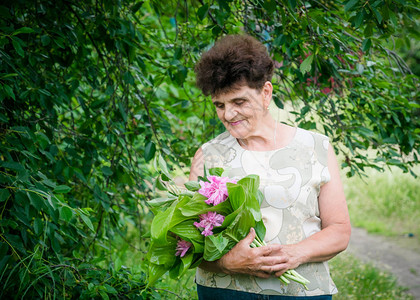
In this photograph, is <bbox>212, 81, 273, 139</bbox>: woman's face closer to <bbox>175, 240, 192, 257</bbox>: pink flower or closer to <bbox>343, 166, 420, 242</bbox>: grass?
<bbox>175, 240, 192, 257</bbox>: pink flower

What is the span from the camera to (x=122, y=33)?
2504mm

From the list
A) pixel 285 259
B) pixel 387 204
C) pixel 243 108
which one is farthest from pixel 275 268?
pixel 387 204

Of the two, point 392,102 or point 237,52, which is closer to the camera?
point 237,52

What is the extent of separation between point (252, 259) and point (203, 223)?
0.23 m

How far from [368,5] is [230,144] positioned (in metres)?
0.87

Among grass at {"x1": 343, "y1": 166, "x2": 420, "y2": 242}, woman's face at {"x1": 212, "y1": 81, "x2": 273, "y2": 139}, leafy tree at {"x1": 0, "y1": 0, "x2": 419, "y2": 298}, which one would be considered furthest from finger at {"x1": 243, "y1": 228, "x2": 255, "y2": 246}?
grass at {"x1": 343, "y1": 166, "x2": 420, "y2": 242}

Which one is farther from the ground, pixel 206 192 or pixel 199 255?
pixel 206 192

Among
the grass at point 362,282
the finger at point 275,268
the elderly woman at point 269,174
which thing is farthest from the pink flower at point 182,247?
the grass at point 362,282

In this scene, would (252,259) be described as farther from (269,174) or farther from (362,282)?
(362,282)

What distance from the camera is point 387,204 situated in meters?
7.52

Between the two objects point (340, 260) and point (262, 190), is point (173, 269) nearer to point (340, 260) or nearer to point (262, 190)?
→ point (262, 190)

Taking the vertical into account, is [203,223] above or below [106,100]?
below

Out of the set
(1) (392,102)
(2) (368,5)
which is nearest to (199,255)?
(2) (368,5)

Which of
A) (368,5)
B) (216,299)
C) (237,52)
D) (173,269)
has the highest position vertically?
(368,5)
